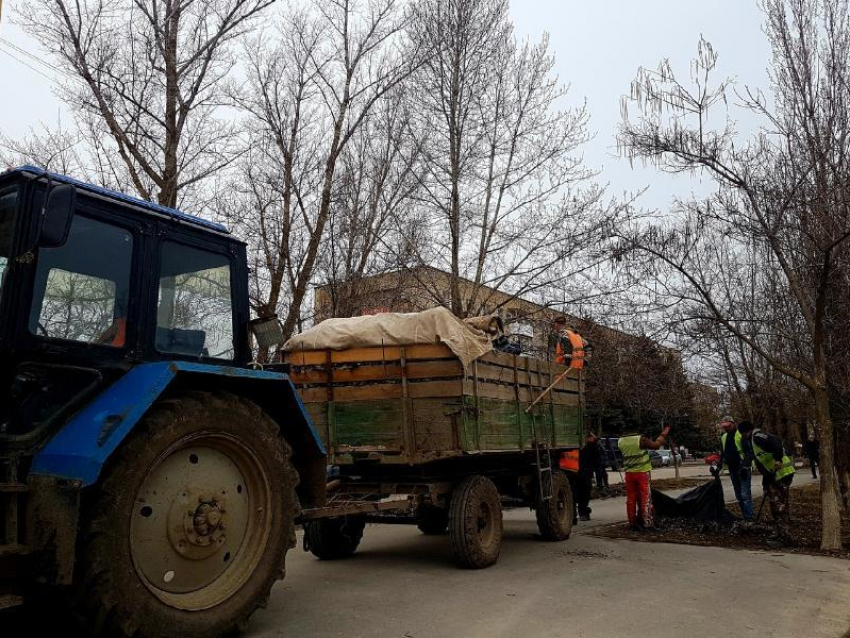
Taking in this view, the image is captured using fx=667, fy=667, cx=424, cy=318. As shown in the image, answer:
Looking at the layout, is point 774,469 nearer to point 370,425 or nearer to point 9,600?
point 370,425

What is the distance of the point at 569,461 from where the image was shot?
10.0 metres

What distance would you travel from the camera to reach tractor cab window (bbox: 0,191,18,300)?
363cm

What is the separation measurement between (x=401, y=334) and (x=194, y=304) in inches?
109

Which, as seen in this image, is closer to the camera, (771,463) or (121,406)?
(121,406)

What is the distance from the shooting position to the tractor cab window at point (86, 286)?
3703mm

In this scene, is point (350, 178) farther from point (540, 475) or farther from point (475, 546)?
point (475, 546)

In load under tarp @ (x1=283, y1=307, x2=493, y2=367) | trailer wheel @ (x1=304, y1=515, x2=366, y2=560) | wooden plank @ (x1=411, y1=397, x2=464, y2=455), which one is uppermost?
load under tarp @ (x1=283, y1=307, x2=493, y2=367)

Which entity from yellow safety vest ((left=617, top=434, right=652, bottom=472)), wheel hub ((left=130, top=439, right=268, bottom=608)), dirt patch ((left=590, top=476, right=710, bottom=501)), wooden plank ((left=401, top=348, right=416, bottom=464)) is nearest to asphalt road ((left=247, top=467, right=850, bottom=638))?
wheel hub ((left=130, top=439, right=268, bottom=608))

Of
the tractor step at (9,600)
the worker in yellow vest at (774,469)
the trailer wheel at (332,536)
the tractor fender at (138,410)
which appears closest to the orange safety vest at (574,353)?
the worker in yellow vest at (774,469)

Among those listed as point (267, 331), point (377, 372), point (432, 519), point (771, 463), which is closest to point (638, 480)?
point (771, 463)

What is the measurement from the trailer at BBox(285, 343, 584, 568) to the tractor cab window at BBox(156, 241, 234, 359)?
2141mm

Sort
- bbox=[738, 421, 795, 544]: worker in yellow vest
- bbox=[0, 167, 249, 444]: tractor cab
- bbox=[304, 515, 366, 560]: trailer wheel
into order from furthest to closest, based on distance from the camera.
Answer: bbox=[738, 421, 795, 544]: worker in yellow vest, bbox=[304, 515, 366, 560]: trailer wheel, bbox=[0, 167, 249, 444]: tractor cab

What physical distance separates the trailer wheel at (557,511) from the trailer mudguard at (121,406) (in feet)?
17.3

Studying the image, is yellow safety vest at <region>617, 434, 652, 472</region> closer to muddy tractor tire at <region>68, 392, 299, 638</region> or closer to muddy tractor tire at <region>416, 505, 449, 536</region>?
muddy tractor tire at <region>416, 505, 449, 536</region>
